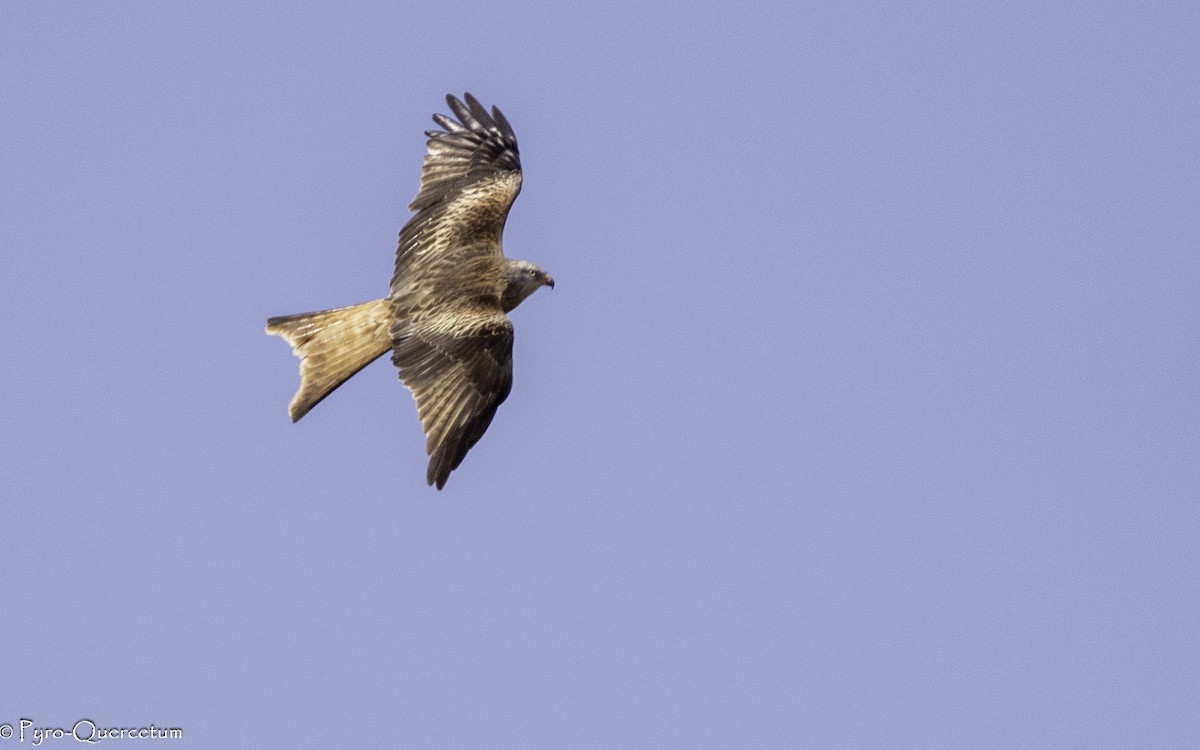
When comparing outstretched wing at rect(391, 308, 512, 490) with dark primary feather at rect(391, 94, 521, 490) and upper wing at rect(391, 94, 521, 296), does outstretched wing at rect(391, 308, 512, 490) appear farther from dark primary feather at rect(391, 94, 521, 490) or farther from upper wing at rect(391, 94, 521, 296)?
upper wing at rect(391, 94, 521, 296)

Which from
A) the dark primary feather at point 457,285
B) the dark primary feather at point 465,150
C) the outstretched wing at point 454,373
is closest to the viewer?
the outstretched wing at point 454,373

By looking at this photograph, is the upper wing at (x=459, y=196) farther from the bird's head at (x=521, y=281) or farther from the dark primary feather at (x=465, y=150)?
the bird's head at (x=521, y=281)

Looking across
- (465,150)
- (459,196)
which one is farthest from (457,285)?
(465,150)

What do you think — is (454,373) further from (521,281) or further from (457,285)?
(521,281)

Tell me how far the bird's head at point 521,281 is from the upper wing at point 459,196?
0.30 m

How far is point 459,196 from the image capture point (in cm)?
1853

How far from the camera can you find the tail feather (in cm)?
1669

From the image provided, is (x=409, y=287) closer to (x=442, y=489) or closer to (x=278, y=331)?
(x=278, y=331)

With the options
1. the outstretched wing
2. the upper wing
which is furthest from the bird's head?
the outstretched wing

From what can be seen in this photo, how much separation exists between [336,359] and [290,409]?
611mm

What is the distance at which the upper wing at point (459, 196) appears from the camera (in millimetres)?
17625

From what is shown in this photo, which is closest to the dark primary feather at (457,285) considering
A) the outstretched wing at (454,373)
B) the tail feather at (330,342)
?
the outstretched wing at (454,373)

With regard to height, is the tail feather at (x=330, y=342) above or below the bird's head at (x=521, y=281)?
below

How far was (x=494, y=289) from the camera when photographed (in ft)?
56.6
